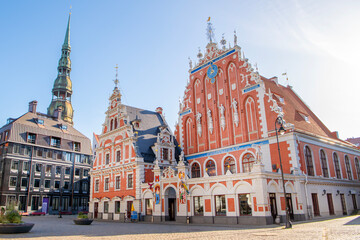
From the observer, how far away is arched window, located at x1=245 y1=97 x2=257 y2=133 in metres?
29.8

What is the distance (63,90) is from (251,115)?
6256 cm

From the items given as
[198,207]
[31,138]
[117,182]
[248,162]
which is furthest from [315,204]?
[31,138]

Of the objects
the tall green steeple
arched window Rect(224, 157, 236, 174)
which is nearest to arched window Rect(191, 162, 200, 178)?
arched window Rect(224, 157, 236, 174)

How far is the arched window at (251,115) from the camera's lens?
29750mm

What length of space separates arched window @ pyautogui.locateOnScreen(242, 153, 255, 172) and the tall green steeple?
59.8m

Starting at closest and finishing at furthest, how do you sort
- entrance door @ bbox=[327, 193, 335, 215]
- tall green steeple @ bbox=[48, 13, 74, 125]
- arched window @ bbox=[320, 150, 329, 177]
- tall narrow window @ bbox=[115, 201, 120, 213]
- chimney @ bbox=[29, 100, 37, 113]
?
entrance door @ bbox=[327, 193, 335, 215]
arched window @ bbox=[320, 150, 329, 177]
tall narrow window @ bbox=[115, 201, 120, 213]
chimney @ bbox=[29, 100, 37, 113]
tall green steeple @ bbox=[48, 13, 74, 125]

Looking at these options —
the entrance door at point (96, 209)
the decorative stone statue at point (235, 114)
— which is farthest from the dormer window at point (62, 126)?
the decorative stone statue at point (235, 114)

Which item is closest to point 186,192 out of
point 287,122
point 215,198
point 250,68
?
point 215,198

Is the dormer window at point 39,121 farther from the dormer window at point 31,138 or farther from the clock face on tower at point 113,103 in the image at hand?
the clock face on tower at point 113,103

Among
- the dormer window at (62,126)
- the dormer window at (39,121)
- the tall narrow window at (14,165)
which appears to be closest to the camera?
the tall narrow window at (14,165)

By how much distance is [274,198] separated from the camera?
23703mm

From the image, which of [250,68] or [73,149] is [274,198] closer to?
[250,68]

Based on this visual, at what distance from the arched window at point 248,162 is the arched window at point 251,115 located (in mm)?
2608

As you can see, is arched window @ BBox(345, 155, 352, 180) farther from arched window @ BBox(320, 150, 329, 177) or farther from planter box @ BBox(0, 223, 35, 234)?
Answer: planter box @ BBox(0, 223, 35, 234)
